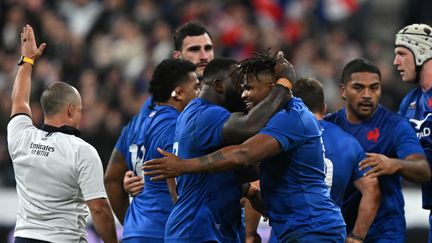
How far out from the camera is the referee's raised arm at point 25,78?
313 inches

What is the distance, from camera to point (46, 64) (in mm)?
15852

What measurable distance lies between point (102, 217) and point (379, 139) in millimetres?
2459

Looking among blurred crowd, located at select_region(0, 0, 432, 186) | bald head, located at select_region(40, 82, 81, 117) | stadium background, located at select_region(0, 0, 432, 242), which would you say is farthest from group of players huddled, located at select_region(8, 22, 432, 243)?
blurred crowd, located at select_region(0, 0, 432, 186)

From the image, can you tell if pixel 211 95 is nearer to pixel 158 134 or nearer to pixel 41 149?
pixel 158 134

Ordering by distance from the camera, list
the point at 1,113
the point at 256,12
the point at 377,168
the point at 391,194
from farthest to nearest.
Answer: the point at 256,12
the point at 1,113
the point at 391,194
the point at 377,168

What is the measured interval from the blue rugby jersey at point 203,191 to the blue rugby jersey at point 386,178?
1.56 meters

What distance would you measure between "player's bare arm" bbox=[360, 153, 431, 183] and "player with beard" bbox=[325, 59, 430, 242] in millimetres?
12

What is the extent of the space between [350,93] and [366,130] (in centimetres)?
35

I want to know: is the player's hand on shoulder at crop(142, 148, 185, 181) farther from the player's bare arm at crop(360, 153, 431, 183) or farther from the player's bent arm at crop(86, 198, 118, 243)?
the player's bare arm at crop(360, 153, 431, 183)

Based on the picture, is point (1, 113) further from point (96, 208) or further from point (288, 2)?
point (96, 208)

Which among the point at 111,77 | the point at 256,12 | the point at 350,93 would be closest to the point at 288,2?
the point at 256,12

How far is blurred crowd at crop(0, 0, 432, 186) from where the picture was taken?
1559 cm

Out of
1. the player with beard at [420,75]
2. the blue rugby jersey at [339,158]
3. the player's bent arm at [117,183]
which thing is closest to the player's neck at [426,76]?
the player with beard at [420,75]

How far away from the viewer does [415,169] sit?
8016 millimetres
